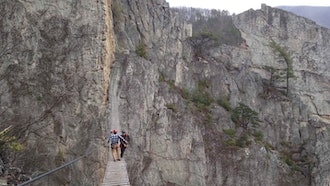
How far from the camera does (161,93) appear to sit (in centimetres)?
2952

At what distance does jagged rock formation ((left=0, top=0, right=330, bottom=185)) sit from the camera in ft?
72.2

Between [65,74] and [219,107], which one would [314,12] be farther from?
[65,74]

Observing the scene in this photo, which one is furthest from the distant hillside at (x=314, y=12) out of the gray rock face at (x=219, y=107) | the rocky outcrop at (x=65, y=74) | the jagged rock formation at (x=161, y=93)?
the rocky outcrop at (x=65, y=74)

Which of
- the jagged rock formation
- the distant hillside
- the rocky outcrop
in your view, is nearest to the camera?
the rocky outcrop

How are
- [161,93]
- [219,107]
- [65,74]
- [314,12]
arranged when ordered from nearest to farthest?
[65,74]
[161,93]
[219,107]
[314,12]

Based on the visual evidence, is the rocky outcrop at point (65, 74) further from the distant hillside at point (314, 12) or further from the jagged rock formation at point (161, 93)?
the distant hillside at point (314, 12)

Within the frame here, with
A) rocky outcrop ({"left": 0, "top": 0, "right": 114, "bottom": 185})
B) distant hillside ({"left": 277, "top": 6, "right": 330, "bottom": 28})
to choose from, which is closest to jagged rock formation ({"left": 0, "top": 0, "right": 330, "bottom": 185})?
rocky outcrop ({"left": 0, "top": 0, "right": 114, "bottom": 185})

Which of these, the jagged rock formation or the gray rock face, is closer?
the jagged rock formation

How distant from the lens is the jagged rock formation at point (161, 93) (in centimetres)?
2200

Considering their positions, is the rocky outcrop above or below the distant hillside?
below

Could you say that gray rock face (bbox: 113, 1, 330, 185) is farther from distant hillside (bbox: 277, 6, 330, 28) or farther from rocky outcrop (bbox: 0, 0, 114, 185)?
distant hillside (bbox: 277, 6, 330, 28)

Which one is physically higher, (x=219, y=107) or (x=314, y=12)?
(x=314, y=12)

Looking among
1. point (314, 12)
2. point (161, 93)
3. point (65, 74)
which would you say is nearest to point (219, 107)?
point (161, 93)

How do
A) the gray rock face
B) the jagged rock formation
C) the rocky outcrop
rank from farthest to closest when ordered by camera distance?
the gray rock face → the jagged rock formation → the rocky outcrop
